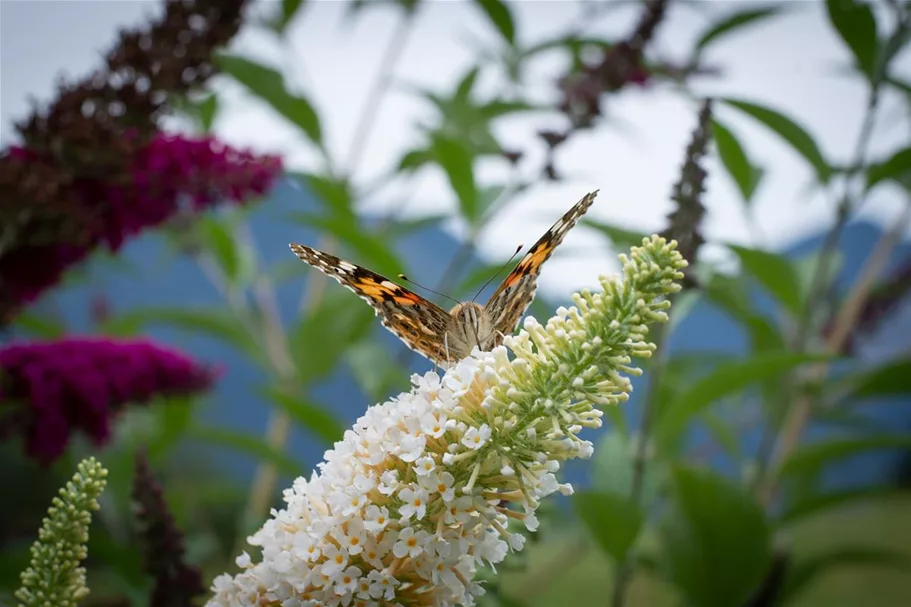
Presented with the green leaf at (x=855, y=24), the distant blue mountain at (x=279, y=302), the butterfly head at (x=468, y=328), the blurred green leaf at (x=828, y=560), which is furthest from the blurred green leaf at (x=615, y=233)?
the distant blue mountain at (x=279, y=302)

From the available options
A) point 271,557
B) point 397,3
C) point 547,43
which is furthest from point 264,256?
point 271,557

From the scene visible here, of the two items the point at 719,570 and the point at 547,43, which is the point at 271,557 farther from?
the point at 547,43

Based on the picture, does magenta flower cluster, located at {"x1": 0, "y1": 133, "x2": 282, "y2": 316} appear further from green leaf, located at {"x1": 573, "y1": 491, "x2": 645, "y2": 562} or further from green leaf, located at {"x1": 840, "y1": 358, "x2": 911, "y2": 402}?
green leaf, located at {"x1": 840, "y1": 358, "x2": 911, "y2": 402}

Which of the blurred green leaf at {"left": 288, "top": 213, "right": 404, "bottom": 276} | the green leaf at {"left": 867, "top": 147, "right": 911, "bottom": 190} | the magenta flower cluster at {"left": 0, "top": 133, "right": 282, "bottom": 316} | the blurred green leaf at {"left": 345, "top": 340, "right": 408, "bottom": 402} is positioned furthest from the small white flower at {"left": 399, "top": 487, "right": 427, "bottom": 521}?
the green leaf at {"left": 867, "top": 147, "right": 911, "bottom": 190}

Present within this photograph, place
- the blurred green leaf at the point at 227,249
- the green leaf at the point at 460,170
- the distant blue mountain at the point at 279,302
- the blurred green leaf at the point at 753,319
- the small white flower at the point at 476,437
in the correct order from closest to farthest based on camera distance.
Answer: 1. the small white flower at the point at 476,437
2. the green leaf at the point at 460,170
3. the blurred green leaf at the point at 753,319
4. the blurred green leaf at the point at 227,249
5. the distant blue mountain at the point at 279,302

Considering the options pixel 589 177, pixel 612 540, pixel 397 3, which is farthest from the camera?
pixel 397 3

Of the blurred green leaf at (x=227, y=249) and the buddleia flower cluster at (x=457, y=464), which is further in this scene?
the blurred green leaf at (x=227, y=249)

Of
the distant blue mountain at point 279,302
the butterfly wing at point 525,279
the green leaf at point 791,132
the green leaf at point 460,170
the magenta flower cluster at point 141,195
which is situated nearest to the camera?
the butterfly wing at point 525,279

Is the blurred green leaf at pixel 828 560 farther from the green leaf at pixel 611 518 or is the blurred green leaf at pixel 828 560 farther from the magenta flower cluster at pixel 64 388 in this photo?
the magenta flower cluster at pixel 64 388
